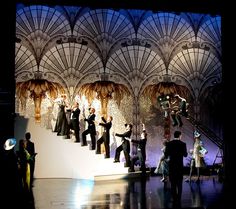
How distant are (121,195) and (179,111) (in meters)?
6.78

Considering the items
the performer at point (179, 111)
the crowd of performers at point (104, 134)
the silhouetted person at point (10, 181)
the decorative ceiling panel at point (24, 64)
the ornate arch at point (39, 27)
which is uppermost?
the ornate arch at point (39, 27)

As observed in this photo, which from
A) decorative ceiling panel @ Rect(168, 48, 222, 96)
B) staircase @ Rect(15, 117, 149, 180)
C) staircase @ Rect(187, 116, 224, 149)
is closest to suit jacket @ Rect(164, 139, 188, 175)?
staircase @ Rect(15, 117, 149, 180)

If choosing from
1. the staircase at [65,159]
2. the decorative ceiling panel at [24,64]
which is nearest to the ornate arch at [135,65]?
the decorative ceiling panel at [24,64]

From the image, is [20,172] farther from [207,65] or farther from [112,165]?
[207,65]

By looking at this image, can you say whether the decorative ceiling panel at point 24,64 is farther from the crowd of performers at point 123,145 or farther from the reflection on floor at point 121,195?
the reflection on floor at point 121,195

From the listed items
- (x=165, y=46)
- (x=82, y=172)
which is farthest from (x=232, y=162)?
(x=165, y=46)

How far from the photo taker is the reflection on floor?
25.8ft

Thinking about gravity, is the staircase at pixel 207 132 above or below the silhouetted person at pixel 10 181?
above

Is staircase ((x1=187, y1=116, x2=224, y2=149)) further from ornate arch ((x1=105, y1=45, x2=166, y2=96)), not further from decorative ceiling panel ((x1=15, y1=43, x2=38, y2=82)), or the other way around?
decorative ceiling panel ((x1=15, y1=43, x2=38, y2=82))

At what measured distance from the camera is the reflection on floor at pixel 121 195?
7.86 meters

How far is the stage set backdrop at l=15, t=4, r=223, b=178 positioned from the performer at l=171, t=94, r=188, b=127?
385 millimetres

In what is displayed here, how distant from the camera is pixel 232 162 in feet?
39.8

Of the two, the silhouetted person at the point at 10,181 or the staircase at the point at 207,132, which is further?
the staircase at the point at 207,132

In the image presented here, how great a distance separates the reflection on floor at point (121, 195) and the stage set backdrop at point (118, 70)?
124 inches
